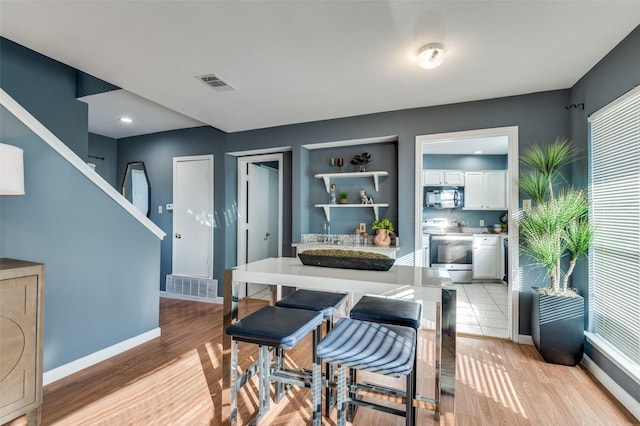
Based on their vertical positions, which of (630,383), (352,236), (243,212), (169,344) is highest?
(243,212)

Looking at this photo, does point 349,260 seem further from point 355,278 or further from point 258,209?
point 258,209

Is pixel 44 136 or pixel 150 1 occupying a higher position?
pixel 150 1

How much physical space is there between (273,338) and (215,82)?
7.72 feet

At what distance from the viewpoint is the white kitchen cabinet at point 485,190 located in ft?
18.5

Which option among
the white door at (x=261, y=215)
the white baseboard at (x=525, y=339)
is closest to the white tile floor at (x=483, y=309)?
the white baseboard at (x=525, y=339)

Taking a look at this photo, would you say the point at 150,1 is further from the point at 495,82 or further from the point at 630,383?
the point at 630,383

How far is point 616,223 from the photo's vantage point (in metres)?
2.19

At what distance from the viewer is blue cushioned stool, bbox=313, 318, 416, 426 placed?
1.29m

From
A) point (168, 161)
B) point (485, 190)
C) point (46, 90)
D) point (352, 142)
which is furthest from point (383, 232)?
point (46, 90)

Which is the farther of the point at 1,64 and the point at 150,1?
the point at 1,64

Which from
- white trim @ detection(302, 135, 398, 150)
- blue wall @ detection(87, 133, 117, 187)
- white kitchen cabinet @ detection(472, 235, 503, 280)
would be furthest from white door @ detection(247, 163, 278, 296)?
white kitchen cabinet @ detection(472, 235, 503, 280)

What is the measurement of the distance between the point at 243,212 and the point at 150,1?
3.15 meters

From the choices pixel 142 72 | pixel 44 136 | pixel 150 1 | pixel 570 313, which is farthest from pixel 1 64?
pixel 570 313

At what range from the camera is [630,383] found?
1.90 m
